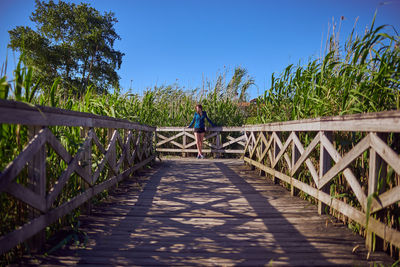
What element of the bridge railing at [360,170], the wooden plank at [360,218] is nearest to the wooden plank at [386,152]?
the bridge railing at [360,170]

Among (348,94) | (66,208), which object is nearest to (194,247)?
(66,208)

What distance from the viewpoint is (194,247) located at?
204 centimetres

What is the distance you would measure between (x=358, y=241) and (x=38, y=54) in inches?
1135

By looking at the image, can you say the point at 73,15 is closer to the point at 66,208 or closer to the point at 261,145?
the point at 261,145

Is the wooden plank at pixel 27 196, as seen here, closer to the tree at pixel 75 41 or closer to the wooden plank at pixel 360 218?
the wooden plank at pixel 360 218

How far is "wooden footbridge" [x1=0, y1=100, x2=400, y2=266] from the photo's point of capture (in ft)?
5.84

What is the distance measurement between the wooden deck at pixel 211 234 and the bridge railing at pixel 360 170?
0.22 m

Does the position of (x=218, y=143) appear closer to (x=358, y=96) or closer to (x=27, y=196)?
(x=358, y=96)

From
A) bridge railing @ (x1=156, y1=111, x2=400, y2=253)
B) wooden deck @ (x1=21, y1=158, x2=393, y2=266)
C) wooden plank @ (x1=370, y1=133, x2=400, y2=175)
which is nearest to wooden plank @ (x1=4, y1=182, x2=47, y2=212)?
wooden deck @ (x1=21, y1=158, x2=393, y2=266)

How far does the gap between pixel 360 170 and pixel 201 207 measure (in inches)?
68.6

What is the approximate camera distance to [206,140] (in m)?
9.88

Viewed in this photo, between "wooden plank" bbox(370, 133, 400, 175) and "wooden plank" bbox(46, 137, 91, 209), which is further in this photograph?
"wooden plank" bbox(46, 137, 91, 209)

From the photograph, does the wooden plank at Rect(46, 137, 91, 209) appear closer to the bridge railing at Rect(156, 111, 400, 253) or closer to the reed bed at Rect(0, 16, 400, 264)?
the reed bed at Rect(0, 16, 400, 264)

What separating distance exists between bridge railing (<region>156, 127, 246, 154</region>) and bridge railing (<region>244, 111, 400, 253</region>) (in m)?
5.73
